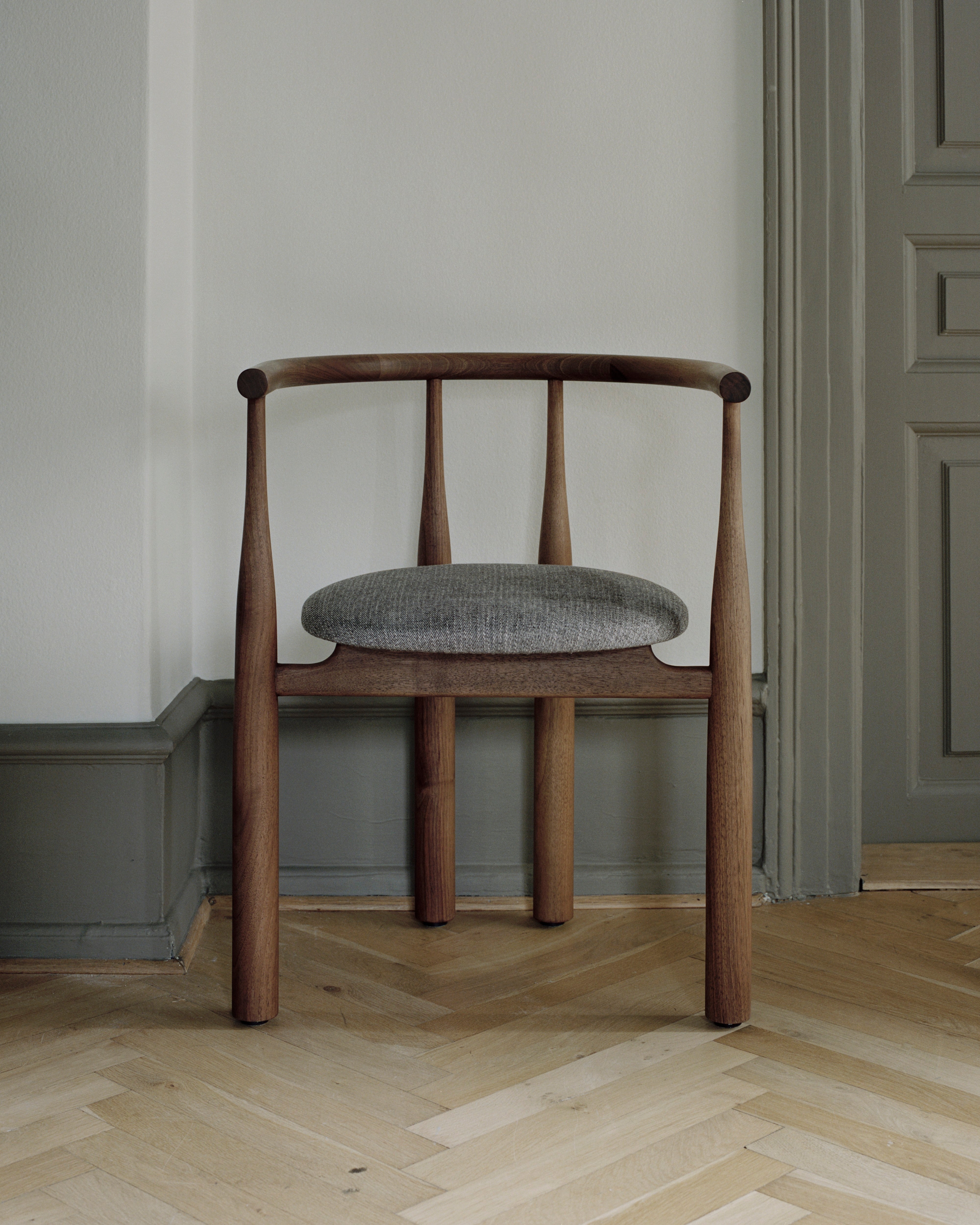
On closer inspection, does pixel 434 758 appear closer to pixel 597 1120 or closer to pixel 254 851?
pixel 254 851

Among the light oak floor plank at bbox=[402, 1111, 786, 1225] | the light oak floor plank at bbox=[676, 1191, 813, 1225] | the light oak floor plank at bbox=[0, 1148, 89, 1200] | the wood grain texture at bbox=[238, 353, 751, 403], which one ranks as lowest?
the light oak floor plank at bbox=[676, 1191, 813, 1225]

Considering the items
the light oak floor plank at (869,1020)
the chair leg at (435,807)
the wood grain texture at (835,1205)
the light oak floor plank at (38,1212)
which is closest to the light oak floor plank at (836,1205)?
the wood grain texture at (835,1205)

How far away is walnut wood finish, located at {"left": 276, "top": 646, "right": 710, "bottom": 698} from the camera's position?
4.04 ft

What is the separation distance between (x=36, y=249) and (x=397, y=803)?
0.93 metres

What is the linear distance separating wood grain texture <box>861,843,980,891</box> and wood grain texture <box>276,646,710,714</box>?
28.0 inches

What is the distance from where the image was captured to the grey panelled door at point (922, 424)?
5.92 ft

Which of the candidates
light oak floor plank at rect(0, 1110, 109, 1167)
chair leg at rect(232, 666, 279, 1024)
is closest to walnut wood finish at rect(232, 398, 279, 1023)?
chair leg at rect(232, 666, 279, 1024)

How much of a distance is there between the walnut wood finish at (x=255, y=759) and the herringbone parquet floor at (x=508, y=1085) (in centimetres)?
7

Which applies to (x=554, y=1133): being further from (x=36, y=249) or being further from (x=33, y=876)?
(x=36, y=249)

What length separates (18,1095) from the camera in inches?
44.8

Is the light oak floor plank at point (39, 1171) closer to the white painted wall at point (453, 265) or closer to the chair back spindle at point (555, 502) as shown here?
the white painted wall at point (453, 265)

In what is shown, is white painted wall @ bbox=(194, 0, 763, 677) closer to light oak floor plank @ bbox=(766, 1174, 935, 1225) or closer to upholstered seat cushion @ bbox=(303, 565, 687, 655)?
upholstered seat cushion @ bbox=(303, 565, 687, 655)

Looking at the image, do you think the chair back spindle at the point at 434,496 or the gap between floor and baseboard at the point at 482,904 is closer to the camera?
the chair back spindle at the point at 434,496

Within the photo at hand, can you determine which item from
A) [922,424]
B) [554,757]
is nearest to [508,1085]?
[554,757]
